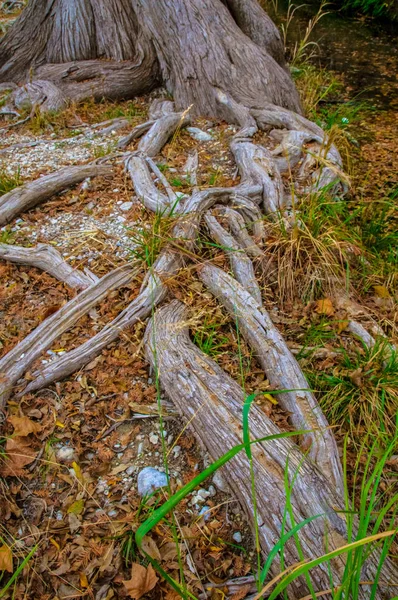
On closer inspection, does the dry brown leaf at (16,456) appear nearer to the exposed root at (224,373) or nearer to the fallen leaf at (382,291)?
the exposed root at (224,373)

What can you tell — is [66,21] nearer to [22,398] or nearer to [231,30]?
[231,30]

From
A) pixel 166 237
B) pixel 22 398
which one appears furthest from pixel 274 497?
pixel 166 237

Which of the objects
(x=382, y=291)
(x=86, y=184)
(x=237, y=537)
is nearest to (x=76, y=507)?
(x=237, y=537)

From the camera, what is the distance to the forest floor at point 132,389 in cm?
207

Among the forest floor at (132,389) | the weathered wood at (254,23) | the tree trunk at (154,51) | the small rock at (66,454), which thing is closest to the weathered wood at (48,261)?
the forest floor at (132,389)

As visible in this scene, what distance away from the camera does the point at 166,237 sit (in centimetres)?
323

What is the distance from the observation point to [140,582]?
192cm

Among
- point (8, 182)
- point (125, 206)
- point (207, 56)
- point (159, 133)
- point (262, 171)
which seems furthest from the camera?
point (207, 56)

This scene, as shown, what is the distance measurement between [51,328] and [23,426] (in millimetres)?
670

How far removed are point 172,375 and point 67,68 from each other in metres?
4.85

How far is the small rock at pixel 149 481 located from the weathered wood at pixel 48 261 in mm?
1387

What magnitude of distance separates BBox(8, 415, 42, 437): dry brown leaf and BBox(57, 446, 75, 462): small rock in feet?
0.56

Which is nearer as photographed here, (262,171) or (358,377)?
(358,377)

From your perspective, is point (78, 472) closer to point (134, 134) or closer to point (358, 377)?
point (358, 377)
